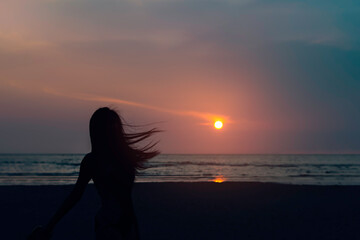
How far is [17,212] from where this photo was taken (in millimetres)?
12539

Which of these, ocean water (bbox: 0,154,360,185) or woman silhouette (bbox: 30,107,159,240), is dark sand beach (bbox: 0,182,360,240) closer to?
ocean water (bbox: 0,154,360,185)

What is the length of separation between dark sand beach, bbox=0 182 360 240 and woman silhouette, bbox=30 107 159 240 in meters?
5.98

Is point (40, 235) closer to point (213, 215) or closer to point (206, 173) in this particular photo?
point (213, 215)

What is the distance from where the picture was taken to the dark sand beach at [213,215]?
31.8 ft

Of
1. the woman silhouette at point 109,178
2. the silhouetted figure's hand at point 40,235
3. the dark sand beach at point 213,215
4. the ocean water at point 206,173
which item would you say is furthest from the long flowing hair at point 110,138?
the dark sand beach at point 213,215

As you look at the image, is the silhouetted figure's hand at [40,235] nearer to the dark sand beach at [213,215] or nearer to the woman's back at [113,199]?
the woman's back at [113,199]

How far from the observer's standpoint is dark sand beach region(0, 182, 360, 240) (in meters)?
9.68

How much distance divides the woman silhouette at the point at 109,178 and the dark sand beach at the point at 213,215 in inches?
235

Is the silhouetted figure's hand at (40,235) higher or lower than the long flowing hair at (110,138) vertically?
lower

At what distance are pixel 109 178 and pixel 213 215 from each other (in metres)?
8.67

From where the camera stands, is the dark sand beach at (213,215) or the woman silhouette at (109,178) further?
the dark sand beach at (213,215)

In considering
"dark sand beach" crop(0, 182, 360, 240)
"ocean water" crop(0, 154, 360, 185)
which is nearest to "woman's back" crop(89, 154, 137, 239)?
"ocean water" crop(0, 154, 360, 185)

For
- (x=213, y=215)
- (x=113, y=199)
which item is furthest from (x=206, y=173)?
(x=113, y=199)

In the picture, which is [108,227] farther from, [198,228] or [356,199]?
[356,199]
